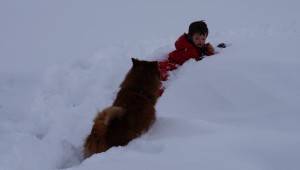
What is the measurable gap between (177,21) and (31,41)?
4741 mm

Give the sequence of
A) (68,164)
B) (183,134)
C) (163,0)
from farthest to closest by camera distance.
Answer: (163,0) < (68,164) < (183,134)

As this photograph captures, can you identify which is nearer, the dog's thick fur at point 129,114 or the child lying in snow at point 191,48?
the dog's thick fur at point 129,114

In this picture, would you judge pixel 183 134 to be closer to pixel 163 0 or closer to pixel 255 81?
pixel 255 81

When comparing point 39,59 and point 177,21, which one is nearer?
point 39,59

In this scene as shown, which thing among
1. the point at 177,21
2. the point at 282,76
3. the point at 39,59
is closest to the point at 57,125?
the point at 282,76

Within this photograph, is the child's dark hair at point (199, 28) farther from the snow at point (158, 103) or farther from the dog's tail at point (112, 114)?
the dog's tail at point (112, 114)

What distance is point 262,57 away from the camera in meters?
4.29

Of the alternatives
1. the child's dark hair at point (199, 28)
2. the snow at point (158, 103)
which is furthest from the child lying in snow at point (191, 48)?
the snow at point (158, 103)

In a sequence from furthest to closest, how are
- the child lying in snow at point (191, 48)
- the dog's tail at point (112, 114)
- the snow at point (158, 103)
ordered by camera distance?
the child lying in snow at point (191, 48) → the dog's tail at point (112, 114) → the snow at point (158, 103)

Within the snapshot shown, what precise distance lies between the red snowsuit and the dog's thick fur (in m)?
1.46

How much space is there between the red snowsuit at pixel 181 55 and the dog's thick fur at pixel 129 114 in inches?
57.5

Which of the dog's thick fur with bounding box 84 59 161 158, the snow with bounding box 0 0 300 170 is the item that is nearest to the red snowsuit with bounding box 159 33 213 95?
the snow with bounding box 0 0 300 170

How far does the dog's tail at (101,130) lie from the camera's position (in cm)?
312

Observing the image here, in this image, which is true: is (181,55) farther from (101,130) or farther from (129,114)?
(101,130)
